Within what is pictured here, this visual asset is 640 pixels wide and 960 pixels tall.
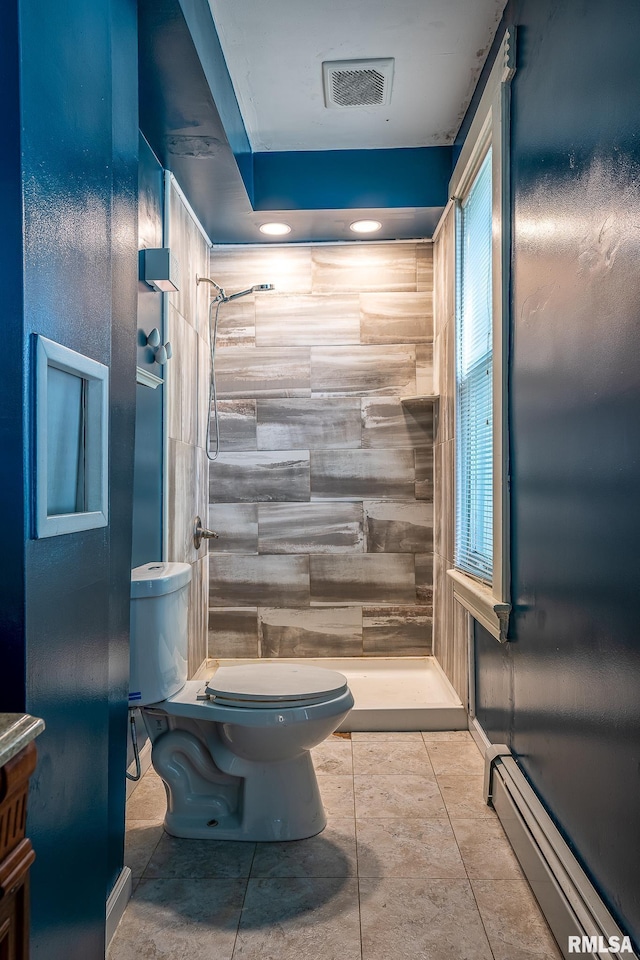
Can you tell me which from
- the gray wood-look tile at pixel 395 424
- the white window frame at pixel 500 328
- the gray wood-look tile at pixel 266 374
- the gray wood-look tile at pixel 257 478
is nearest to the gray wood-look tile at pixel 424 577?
the gray wood-look tile at pixel 395 424

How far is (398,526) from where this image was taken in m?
3.53

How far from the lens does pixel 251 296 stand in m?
3.52

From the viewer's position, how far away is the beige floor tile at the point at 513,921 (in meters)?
1.51

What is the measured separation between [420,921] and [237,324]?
2744 millimetres

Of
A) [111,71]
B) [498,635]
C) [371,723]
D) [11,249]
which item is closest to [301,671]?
[498,635]

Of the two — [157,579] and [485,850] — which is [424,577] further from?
[157,579]

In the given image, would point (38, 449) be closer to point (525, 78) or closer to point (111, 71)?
point (111, 71)

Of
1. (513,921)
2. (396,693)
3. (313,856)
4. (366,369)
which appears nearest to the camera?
(513,921)

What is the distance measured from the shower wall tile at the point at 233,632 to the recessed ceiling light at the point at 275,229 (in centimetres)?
190

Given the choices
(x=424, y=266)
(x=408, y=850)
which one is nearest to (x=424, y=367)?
(x=424, y=266)

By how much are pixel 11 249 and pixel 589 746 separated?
55.1 inches

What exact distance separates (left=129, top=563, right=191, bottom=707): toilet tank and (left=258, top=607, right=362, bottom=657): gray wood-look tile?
4.82 ft

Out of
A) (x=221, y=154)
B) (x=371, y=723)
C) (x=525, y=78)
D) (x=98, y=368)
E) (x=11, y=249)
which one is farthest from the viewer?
(x=371, y=723)

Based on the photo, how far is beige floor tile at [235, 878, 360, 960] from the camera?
153 cm
